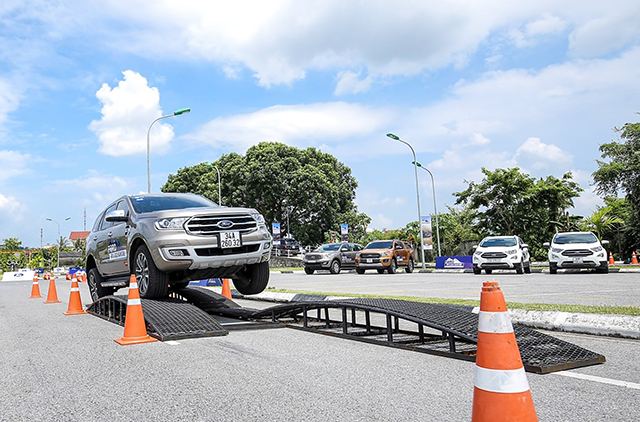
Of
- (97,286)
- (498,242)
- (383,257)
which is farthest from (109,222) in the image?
(383,257)

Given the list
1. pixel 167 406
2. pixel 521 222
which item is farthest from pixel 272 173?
pixel 167 406

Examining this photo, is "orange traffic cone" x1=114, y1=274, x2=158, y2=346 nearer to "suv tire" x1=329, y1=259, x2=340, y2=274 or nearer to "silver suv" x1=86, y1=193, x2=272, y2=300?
"silver suv" x1=86, y1=193, x2=272, y2=300

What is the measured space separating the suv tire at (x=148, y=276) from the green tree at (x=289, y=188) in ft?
133

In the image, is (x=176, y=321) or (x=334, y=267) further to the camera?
(x=334, y=267)

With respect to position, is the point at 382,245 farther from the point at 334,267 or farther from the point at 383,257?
the point at 334,267

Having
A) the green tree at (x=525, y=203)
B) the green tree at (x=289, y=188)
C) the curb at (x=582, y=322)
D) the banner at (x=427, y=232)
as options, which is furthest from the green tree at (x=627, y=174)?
the curb at (x=582, y=322)

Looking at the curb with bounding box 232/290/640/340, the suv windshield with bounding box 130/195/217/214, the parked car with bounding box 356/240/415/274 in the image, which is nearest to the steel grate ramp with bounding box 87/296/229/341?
the suv windshield with bounding box 130/195/217/214

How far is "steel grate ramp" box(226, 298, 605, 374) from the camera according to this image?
4875 millimetres

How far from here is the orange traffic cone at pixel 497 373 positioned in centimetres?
269

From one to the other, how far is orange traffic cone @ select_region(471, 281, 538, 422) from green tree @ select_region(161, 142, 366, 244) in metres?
45.9

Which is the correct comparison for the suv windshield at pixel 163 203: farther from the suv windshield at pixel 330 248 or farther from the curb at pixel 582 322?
the suv windshield at pixel 330 248

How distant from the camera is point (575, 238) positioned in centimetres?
2153

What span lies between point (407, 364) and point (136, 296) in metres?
3.68

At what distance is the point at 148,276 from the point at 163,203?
1.36 m
